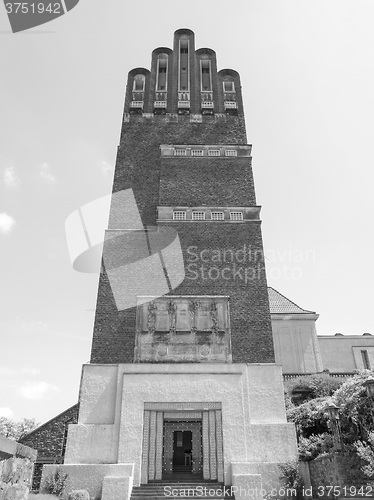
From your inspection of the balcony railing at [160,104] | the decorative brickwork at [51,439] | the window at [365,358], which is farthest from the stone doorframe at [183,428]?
the window at [365,358]

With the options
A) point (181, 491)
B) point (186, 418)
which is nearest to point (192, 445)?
point (186, 418)

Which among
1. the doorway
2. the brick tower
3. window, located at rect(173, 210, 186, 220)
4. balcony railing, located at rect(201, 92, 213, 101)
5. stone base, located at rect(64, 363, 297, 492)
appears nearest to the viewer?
stone base, located at rect(64, 363, 297, 492)

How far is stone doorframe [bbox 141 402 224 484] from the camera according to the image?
15258 mm

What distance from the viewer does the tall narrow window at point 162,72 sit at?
27.8 meters

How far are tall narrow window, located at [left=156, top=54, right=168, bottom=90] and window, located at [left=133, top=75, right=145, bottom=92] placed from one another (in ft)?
3.38

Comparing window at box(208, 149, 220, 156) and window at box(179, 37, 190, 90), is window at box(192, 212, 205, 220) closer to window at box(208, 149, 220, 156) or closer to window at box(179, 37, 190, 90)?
window at box(208, 149, 220, 156)

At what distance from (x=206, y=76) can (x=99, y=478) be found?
81.4 ft

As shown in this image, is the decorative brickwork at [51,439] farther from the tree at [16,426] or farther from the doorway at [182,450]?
the tree at [16,426]

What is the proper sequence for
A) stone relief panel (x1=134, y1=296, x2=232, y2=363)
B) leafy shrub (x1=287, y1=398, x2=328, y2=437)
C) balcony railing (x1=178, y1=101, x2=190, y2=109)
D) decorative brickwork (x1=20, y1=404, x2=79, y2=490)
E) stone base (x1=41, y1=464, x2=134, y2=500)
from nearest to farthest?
1. stone base (x1=41, y1=464, x2=134, y2=500)
2. leafy shrub (x1=287, y1=398, x2=328, y2=437)
3. stone relief panel (x1=134, y1=296, x2=232, y2=363)
4. decorative brickwork (x1=20, y1=404, x2=79, y2=490)
5. balcony railing (x1=178, y1=101, x2=190, y2=109)

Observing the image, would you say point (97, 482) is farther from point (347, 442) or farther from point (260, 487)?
point (347, 442)

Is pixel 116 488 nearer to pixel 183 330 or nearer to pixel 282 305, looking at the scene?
pixel 183 330

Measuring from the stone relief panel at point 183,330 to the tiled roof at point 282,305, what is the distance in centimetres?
1080

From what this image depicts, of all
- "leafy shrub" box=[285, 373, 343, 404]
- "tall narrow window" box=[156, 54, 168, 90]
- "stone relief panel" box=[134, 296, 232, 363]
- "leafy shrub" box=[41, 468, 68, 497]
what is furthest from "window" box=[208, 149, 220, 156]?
"leafy shrub" box=[41, 468, 68, 497]

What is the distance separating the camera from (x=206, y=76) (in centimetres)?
2842
